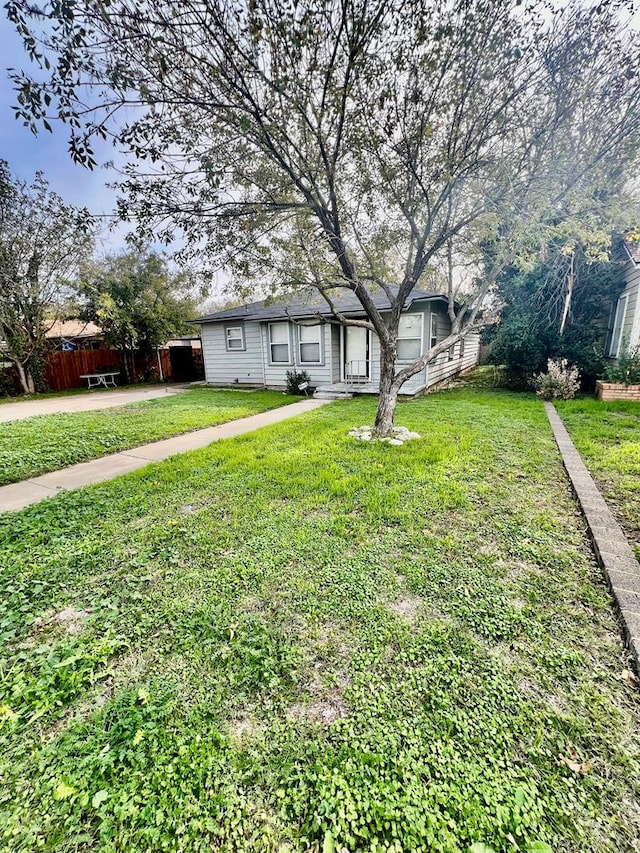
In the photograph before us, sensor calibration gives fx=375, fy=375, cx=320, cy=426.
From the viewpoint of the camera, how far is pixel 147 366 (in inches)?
690

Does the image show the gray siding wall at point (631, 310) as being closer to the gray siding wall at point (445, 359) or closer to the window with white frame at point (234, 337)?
the gray siding wall at point (445, 359)

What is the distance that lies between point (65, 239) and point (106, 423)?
30.8 ft

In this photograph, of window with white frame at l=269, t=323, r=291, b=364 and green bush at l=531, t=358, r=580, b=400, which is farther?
window with white frame at l=269, t=323, r=291, b=364

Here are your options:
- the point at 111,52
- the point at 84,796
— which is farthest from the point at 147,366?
the point at 84,796

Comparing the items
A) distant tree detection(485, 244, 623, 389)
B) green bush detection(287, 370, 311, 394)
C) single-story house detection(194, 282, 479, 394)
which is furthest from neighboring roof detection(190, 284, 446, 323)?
distant tree detection(485, 244, 623, 389)

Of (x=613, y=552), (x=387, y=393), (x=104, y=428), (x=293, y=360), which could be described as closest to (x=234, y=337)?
(x=293, y=360)

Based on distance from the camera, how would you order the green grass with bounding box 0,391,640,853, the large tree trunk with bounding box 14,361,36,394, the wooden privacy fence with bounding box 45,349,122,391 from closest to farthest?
the green grass with bounding box 0,391,640,853
the large tree trunk with bounding box 14,361,36,394
the wooden privacy fence with bounding box 45,349,122,391

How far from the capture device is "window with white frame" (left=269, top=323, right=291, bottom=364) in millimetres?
12250

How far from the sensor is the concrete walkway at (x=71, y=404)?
10.0 m

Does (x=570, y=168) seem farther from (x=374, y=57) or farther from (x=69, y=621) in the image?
(x=69, y=621)

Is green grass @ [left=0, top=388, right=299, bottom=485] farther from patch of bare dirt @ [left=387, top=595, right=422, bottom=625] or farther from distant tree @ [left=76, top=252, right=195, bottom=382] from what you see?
distant tree @ [left=76, top=252, right=195, bottom=382]

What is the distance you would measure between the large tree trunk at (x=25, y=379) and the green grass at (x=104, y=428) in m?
6.33

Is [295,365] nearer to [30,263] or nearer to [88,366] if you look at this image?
[30,263]

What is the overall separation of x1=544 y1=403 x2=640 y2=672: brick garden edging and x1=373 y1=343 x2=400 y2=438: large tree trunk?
2480 mm
